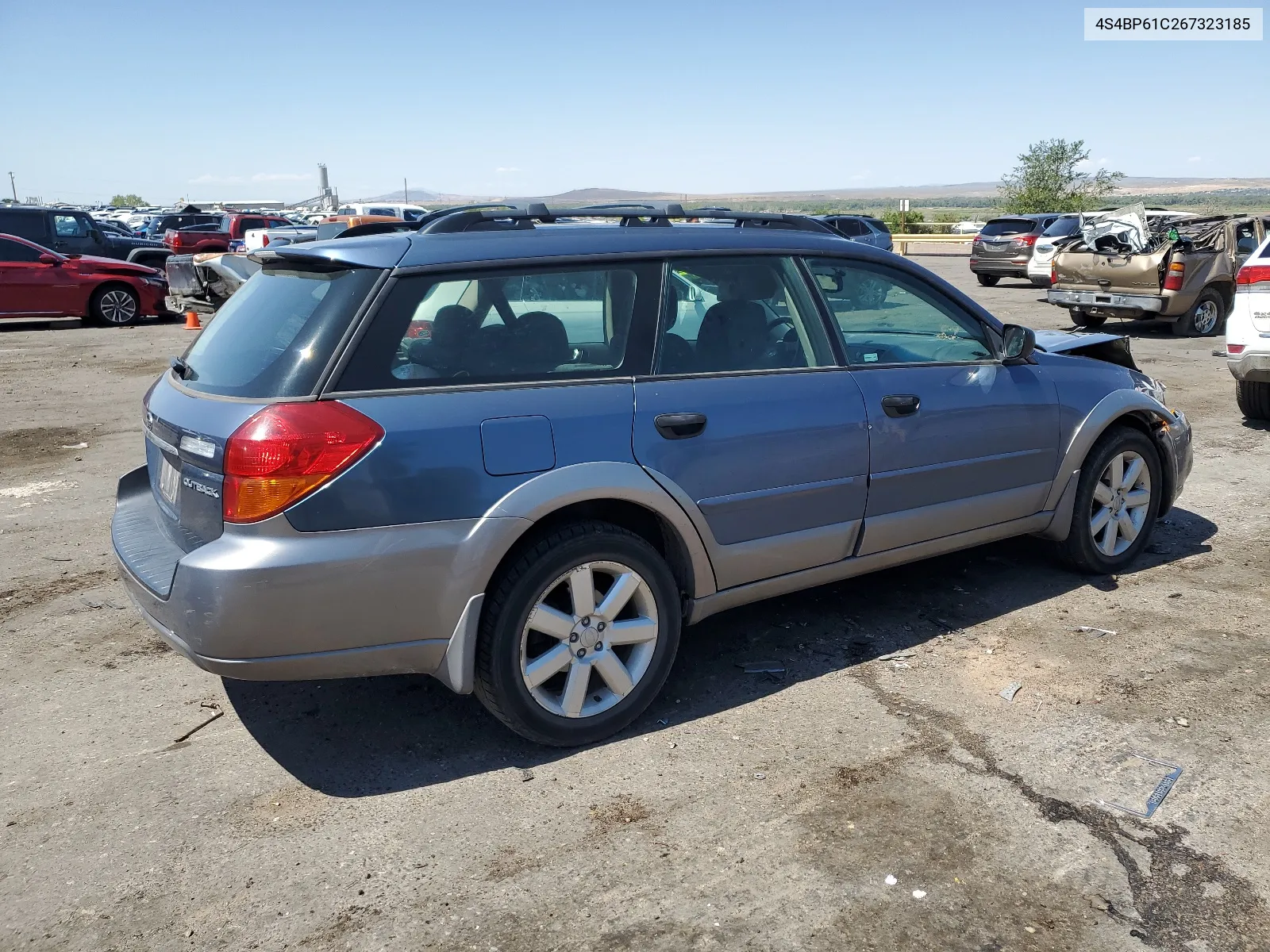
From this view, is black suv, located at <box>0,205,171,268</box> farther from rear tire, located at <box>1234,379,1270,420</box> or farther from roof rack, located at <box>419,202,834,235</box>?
rear tire, located at <box>1234,379,1270,420</box>

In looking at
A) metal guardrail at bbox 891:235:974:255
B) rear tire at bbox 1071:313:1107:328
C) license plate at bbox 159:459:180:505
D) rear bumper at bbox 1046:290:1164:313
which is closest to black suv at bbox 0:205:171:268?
rear bumper at bbox 1046:290:1164:313

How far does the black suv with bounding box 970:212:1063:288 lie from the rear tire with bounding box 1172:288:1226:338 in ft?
21.7

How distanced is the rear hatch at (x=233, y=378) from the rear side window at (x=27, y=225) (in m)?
19.1

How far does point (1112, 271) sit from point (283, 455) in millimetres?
14199

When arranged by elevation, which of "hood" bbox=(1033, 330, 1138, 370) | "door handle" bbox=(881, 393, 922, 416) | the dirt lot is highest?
"hood" bbox=(1033, 330, 1138, 370)

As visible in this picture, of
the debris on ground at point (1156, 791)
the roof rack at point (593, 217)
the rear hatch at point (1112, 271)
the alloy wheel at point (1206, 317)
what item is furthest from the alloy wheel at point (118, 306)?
the debris on ground at point (1156, 791)

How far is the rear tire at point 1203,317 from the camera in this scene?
14.9m

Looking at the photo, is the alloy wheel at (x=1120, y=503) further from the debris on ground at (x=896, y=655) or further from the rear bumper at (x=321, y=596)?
the rear bumper at (x=321, y=596)

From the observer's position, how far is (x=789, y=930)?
2.70 meters

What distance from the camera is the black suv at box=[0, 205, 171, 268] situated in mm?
20000

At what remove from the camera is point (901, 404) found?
4.23m

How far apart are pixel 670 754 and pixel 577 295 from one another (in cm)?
161

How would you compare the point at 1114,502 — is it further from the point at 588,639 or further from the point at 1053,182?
the point at 1053,182

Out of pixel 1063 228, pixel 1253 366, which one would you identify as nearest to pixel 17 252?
pixel 1253 366
